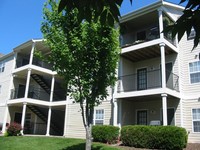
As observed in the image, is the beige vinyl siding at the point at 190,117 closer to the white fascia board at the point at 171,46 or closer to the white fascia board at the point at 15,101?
the white fascia board at the point at 171,46

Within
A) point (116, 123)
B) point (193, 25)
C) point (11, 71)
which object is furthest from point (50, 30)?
point (11, 71)

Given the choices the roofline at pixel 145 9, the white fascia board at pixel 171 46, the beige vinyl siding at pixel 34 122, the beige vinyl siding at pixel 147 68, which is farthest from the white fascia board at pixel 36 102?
the white fascia board at pixel 171 46

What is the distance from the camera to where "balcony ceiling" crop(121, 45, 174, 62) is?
61.3 ft

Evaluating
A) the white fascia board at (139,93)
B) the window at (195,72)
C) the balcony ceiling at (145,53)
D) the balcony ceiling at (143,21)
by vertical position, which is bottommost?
the white fascia board at (139,93)

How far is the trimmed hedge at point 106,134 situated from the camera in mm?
17266

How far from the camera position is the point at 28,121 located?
29.4 meters

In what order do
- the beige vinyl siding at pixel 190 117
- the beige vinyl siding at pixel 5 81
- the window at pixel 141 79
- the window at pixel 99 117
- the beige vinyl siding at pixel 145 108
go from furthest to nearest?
1. the beige vinyl siding at pixel 5 81
2. the window at pixel 99 117
3. the window at pixel 141 79
4. the beige vinyl siding at pixel 145 108
5. the beige vinyl siding at pixel 190 117

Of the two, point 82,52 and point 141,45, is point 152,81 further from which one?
point 82,52

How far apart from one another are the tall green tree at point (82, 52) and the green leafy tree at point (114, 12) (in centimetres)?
882

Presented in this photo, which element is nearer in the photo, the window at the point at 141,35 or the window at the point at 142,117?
the window at the point at 142,117

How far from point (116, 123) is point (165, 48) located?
22.0 feet

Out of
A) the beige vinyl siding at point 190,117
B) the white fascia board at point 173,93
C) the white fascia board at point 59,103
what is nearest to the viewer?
the white fascia board at point 173,93

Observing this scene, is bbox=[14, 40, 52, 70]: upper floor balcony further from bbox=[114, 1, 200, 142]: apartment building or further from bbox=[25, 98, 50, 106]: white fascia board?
bbox=[114, 1, 200, 142]: apartment building

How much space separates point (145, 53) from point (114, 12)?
1753cm
